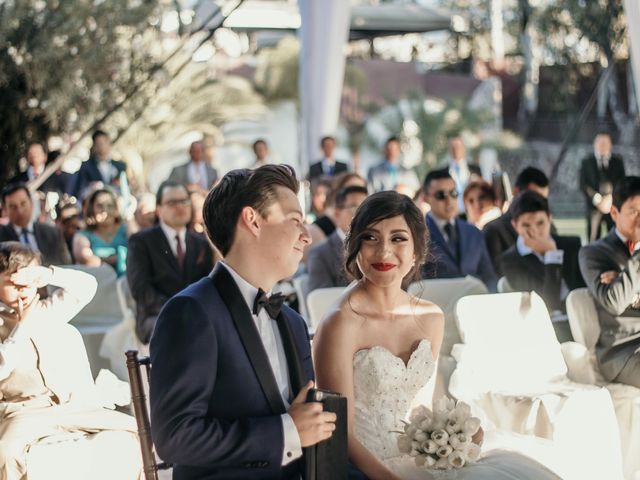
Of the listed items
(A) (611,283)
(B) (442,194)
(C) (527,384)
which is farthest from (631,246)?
(B) (442,194)

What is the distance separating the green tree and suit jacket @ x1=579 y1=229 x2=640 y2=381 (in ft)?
35.6

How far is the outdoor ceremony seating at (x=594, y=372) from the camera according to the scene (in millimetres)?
5801

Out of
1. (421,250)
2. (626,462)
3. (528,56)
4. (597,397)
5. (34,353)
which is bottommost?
(626,462)

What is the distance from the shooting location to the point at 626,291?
18.8 feet

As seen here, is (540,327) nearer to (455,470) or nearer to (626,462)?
(626,462)

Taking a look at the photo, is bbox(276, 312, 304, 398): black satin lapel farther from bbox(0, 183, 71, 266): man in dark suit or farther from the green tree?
the green tree

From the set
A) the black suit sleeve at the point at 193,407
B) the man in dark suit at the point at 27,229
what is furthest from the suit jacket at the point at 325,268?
the black suit sleeve at the point at 193,407

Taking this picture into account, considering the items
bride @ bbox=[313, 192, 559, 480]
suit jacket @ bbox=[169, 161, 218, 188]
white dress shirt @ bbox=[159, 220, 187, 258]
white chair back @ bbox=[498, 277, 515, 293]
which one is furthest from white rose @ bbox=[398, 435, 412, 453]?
suit jacket @ bbox=[169, 161, 218, 188]

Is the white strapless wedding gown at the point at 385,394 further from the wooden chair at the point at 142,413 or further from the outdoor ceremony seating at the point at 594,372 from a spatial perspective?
the outdoor ceremony seating at the point at 594,372

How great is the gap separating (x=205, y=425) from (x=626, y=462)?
3.62 m

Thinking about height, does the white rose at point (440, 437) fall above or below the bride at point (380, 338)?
below

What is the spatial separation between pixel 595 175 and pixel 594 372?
27.2ft

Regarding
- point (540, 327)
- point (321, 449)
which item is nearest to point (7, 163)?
point (540, 327)

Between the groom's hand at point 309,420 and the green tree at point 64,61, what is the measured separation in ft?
42.7
